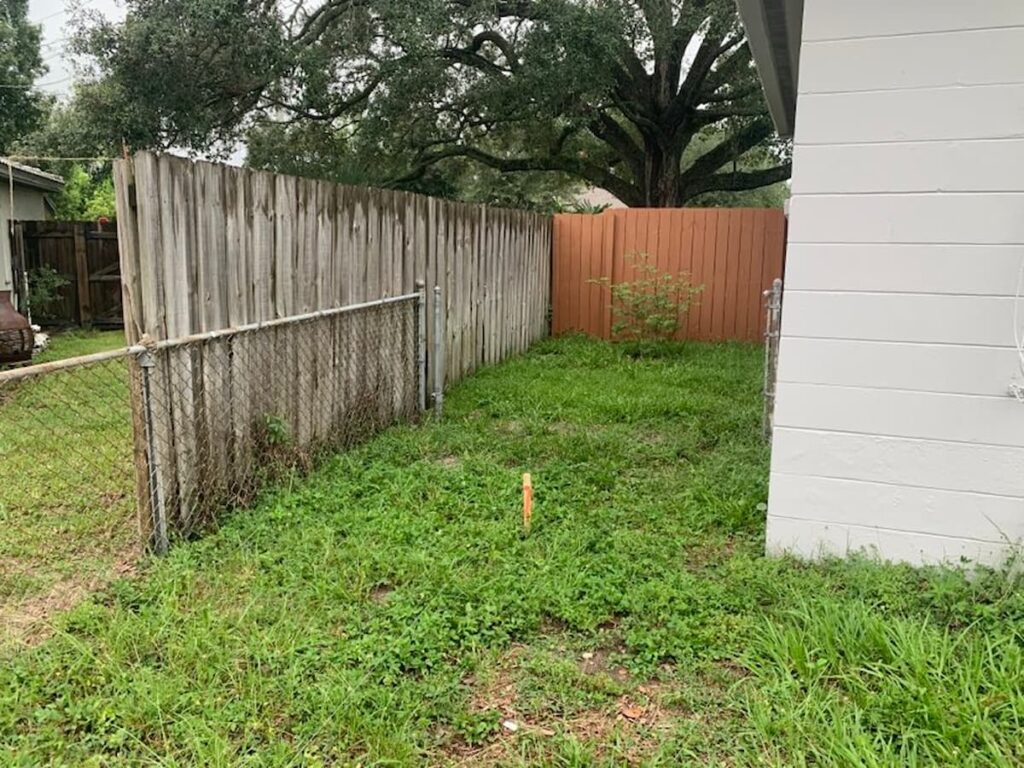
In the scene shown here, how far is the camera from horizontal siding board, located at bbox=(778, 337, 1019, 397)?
8.86ft

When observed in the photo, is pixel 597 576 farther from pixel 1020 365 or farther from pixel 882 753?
pixel 1020 365

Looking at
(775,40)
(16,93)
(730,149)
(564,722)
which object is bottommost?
(564,722)

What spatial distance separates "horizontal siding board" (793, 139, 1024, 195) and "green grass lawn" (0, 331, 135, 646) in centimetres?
309

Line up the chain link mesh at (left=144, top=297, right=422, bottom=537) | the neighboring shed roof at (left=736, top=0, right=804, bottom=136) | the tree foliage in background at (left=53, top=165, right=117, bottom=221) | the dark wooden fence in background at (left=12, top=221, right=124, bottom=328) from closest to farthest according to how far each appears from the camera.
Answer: the chain link mesh at (left=144, top=297, right=422, bottom=537), the neighboring shed roof at (left=736, top=0, right=804, bottom=136), the dark wooden fence in background at (left=12, top=221, right=124, bottom=328), the tree foliage in background at (left=53, top=165, right=117, bottom=221)

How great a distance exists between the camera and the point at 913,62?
2652mm

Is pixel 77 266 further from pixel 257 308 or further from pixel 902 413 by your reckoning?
pixel 902 413

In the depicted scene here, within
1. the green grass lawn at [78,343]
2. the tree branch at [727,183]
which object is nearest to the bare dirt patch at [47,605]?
the green grass lawn at [78,343]

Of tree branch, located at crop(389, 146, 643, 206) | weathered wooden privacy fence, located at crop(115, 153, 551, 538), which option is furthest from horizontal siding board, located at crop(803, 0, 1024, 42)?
tree branch, located at crop(389, 146, 643, 206)

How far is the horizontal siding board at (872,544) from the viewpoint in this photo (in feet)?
9.29

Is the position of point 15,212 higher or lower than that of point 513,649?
higher

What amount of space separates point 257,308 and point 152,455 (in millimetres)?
995

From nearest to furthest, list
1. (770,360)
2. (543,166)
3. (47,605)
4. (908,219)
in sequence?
(47,605) → (908,219) → (770,360) → (543,166)

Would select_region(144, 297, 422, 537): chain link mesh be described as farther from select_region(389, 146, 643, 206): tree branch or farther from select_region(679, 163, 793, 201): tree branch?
select_region(679, 163, 793, 201): tree branch

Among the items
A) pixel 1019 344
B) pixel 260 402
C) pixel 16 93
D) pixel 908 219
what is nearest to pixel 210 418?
pixel 260 402
